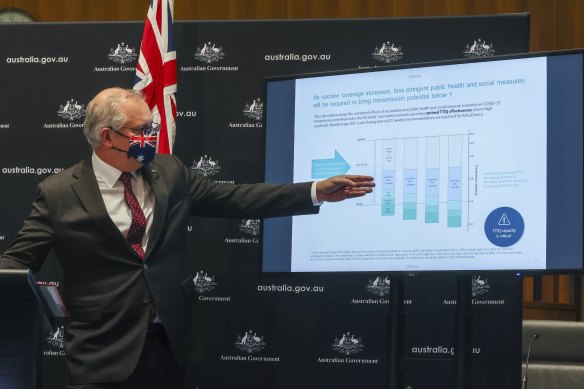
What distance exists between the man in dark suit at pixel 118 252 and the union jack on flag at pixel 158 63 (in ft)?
4.10

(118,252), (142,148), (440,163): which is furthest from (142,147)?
(440,163)

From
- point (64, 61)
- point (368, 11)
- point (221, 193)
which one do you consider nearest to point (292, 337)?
point (221, 193)

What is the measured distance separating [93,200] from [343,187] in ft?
3.16

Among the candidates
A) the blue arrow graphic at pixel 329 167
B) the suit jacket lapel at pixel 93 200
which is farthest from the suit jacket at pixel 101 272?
the blue arrow graphic at pixel 329 167

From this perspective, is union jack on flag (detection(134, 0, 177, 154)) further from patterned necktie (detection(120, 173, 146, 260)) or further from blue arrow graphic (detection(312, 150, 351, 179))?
patterned necktie (detection(120, 173, 146, 260))

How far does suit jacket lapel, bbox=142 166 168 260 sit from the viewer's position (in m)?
3.34

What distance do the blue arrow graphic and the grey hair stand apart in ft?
3.33

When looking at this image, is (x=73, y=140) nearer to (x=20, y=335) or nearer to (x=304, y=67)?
(x=304, y=67)

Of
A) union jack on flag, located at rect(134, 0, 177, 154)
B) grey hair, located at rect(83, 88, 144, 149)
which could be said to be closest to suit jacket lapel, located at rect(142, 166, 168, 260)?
grey hair, located at rect(83, 88, 144, 149)

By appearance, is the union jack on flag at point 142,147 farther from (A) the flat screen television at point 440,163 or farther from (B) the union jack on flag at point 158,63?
(B) the union jack on flag at point 158,63

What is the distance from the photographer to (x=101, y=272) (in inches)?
131

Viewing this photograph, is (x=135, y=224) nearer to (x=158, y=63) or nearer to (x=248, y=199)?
(x=248, y=199)

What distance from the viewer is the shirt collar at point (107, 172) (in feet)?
11.2

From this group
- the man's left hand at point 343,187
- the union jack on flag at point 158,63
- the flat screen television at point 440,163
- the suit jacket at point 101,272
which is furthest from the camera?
the union jack on flag at point 158,63
